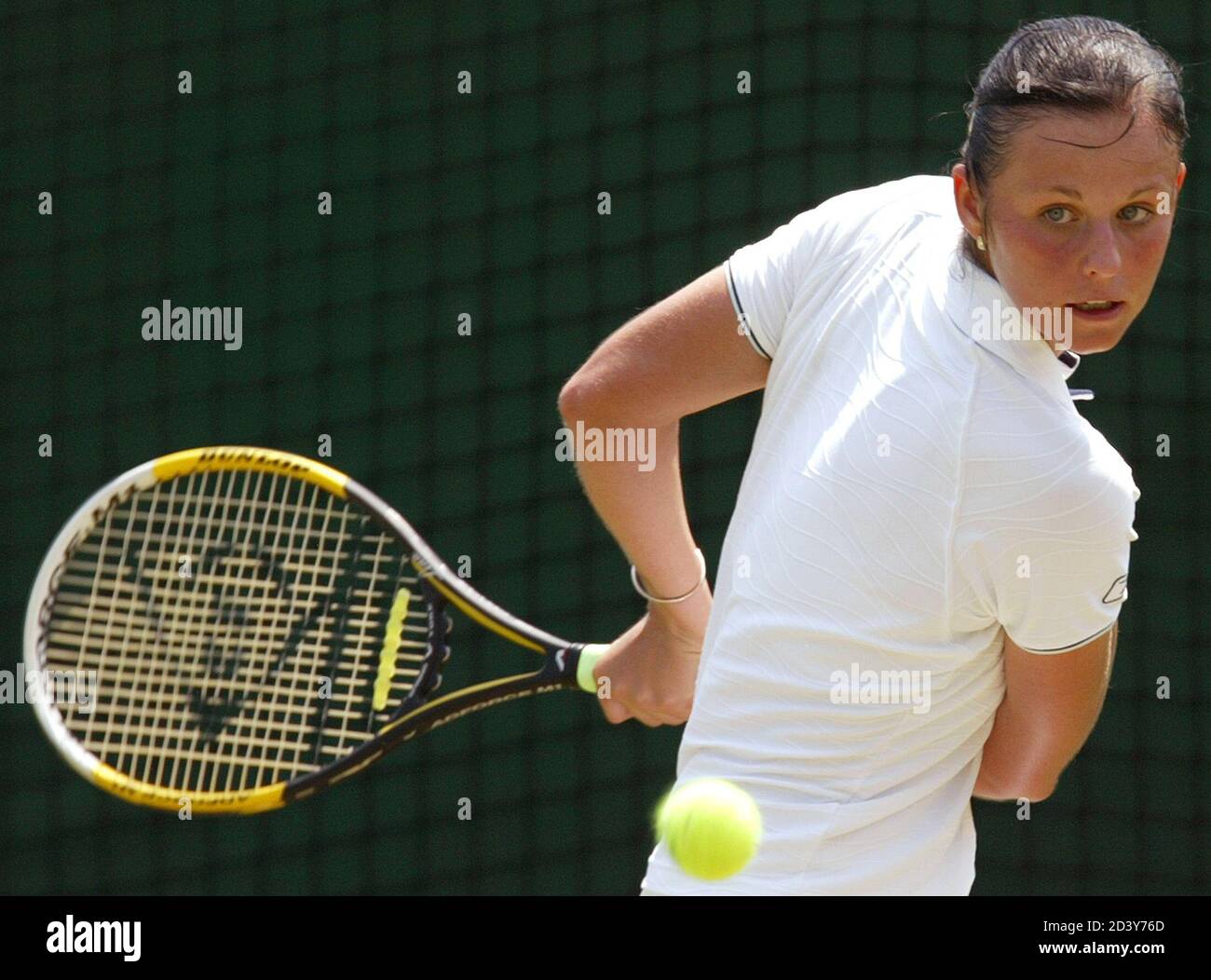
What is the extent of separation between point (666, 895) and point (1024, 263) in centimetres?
54

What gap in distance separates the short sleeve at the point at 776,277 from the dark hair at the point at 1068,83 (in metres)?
A: 0.13

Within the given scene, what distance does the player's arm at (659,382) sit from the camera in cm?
150

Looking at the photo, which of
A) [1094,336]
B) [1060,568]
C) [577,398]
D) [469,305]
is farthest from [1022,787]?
[469,305]

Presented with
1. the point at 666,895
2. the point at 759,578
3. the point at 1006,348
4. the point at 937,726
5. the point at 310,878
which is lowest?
the point at 310,878

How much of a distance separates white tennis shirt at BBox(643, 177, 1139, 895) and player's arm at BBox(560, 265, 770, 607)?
0.22ft

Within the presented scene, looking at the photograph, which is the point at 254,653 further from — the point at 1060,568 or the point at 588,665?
the point at 1060,568

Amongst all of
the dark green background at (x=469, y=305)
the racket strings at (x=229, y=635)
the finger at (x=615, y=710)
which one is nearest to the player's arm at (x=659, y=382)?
the finger at (x=615, y=710)

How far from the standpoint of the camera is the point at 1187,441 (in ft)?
9.64

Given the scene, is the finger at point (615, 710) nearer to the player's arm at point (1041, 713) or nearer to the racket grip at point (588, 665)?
the racket grip at point (588, 665)

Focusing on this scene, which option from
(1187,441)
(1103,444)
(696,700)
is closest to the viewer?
(1103,444)

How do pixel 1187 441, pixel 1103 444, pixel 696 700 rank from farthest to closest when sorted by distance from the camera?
pixel 1187 441 < pixel 696 700 < pixel 1103 444

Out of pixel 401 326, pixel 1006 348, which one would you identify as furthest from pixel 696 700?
pixel 401 326

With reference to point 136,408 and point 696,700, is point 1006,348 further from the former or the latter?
point 136,408

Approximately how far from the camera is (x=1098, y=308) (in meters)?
1.31
